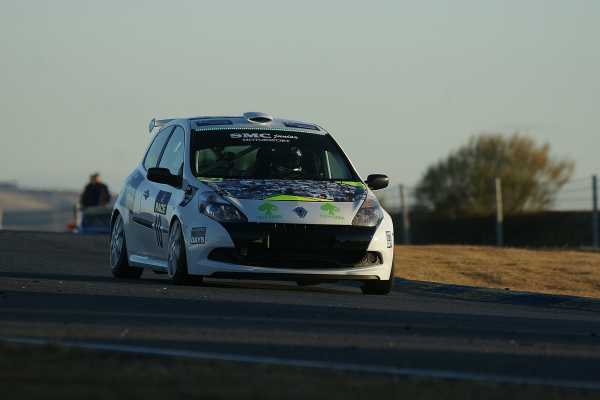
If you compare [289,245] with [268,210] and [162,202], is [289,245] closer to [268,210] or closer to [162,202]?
[268,210]

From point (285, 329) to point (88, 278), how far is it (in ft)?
17.5

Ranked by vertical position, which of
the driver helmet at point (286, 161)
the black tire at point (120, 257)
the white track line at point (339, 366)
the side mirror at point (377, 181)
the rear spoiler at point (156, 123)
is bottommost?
the white track line at point (339, 366)

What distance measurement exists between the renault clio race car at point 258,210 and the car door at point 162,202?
13 millimetres

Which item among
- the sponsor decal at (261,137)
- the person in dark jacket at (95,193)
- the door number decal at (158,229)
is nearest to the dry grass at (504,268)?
the sponsor decal at (261,137)

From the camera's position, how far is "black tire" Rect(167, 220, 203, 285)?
1052cm

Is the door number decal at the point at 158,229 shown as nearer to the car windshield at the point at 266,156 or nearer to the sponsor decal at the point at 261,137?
the car windshield at the point at 266,156

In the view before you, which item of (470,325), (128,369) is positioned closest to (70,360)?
(128,369)

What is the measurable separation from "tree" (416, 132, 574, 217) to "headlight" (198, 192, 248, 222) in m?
40.9

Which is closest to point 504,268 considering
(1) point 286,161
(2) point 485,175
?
(1) point 286,161

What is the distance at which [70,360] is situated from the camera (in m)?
5.58

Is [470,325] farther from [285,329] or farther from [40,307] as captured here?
[40,307]

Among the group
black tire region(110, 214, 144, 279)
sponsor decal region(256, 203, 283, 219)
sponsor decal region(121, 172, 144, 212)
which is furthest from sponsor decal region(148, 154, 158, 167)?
sponsor decal region(256, 203, 283, 219)

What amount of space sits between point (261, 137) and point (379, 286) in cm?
198

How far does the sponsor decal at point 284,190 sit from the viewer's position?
33.9ft
